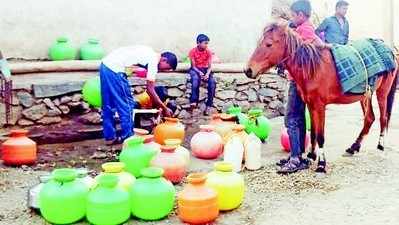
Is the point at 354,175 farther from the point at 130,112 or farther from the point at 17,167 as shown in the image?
the point at 17,167

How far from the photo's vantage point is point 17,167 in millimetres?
6367

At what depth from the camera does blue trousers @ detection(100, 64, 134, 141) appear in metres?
6.98

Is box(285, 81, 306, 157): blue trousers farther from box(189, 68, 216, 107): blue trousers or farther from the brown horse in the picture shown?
box(189, 68, 216, 107): blue trousers

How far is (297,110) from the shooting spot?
635cm

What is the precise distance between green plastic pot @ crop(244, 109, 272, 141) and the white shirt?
1.37 m

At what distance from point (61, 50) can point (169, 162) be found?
357cm

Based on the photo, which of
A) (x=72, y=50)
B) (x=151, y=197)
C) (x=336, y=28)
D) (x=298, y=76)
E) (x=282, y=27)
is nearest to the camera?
(x=151, y=197)

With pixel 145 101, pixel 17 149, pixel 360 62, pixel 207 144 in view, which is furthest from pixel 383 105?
pixel 17 149

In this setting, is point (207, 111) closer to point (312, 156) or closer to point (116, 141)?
point (116, 141)

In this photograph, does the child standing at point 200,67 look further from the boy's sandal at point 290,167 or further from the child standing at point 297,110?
the boy's sandal at point 290,167

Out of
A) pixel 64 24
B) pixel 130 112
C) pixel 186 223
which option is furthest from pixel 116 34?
pixel 186 223

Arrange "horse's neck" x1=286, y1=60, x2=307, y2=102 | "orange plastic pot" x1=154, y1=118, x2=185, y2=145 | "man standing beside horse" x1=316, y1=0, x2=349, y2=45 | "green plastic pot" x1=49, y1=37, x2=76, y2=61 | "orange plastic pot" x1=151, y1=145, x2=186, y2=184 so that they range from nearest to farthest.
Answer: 1. "orange plastic pot" x1=151, y1=145, x2=186, y2=184
2. "horse's neck" x1=286, y1=60, x2=307, y2=102
3. "orange plastic pot" x1=154, y1=118, x2=185, y2=145
4. "green plastic pot" x1=49, y1=37, x2=76, y2=61
5. "man standing beside horse" x1=316, y1=0, x2=349, y2=45

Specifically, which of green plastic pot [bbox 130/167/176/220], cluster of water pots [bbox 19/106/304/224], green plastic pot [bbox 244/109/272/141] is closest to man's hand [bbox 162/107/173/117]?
green plastic pot [bbox 244/109/272/141]

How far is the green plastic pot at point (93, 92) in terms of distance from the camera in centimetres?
735
